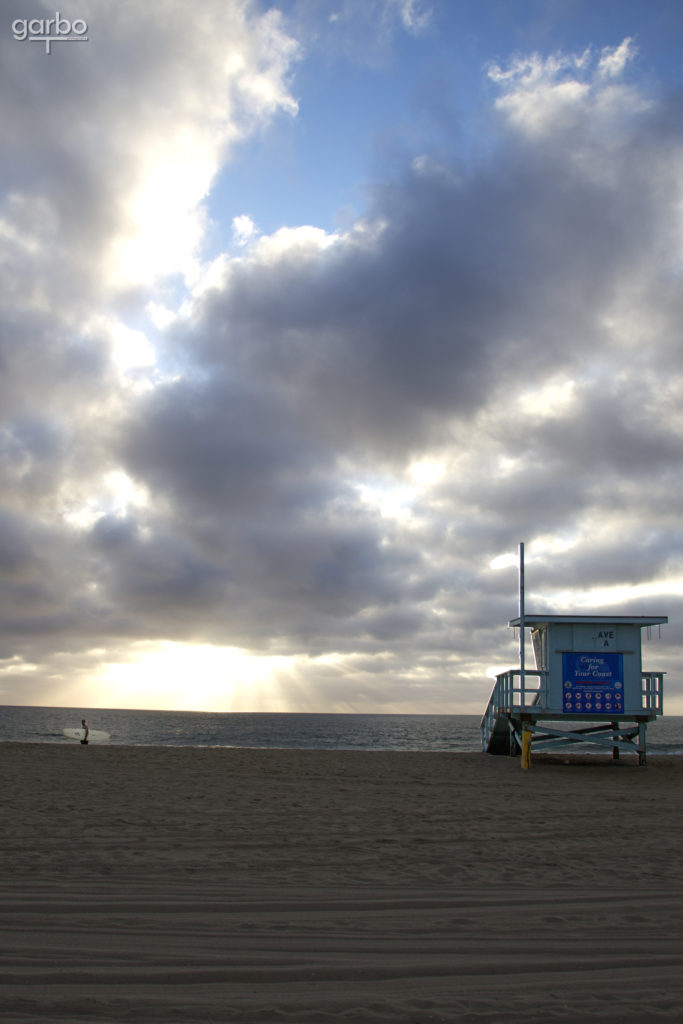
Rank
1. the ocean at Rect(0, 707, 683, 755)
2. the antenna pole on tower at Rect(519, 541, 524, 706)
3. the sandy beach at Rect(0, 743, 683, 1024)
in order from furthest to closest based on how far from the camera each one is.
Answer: the ocean at Rect(0, 707, 683, 755) → the antenna pole on tower at Rect(519, 541, 524, 706) → the sandy beach at Rect(0, 743, 683, 1024)

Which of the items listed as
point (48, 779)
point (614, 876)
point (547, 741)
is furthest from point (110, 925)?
point (547, 741)

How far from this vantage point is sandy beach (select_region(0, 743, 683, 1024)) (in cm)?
402

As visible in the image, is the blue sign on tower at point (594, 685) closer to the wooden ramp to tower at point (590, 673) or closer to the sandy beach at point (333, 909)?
the wooden ramp to tower at point (590, 673)

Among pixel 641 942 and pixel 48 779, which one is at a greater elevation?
pixel 641 942

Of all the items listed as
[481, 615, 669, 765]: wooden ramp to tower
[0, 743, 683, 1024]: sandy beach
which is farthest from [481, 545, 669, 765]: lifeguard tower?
[0, 743, 683, 1024]: sandy beach

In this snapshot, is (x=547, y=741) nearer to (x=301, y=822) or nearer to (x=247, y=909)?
(x=301, y=822)

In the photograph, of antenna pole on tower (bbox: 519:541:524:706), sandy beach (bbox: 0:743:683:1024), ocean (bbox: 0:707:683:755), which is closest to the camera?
sandy beach (bbox: 0:743:683:1024)

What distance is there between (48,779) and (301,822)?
22.8 feet

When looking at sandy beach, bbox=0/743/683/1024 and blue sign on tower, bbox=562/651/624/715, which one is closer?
sandy beach, bbox=0/743/683/1024

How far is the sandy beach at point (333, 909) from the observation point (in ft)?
13.2

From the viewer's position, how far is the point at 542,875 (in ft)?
23.5

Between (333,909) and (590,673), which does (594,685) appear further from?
(333,909)

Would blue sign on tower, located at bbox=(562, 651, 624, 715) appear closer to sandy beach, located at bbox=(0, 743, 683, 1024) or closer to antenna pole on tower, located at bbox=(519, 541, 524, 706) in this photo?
antenna pole on tower, located at bbox=(519, 541, 524, 706)

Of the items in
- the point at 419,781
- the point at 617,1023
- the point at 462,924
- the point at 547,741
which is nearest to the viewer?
the point at 617,1023
